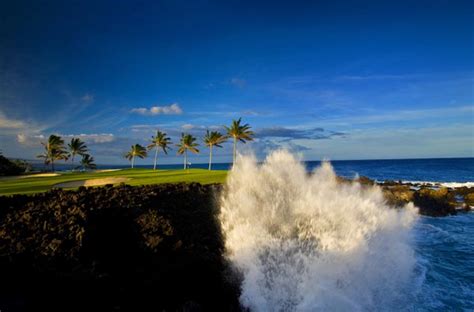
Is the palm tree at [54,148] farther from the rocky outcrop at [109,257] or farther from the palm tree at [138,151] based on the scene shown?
the rocky outcrop at [109,257]

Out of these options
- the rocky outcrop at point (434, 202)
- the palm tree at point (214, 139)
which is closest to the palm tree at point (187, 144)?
the palm tree at point (214, 139)

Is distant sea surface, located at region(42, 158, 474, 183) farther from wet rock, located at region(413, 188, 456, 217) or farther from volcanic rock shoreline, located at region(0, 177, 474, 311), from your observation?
volcanic rock shoreline, located at region(0, 177, 474, 311)

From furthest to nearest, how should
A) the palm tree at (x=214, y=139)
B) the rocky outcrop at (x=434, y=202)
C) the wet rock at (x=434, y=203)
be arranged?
the palm tree at (x=214, y=139) → the rocky outcrop at (x=434, y=202) → the wet rock at (x=434, y=203)

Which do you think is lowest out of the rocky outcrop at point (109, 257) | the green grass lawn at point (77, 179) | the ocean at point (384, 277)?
the ocean at point (384, 277)

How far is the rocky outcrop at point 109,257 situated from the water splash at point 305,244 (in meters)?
0.97

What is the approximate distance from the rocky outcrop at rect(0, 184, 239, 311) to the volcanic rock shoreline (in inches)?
0.7

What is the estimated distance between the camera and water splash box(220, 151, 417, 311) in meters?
8.02

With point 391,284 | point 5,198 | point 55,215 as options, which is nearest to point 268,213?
point 391,284

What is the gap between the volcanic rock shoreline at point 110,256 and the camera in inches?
240

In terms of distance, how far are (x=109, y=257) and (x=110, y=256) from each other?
0.19ft

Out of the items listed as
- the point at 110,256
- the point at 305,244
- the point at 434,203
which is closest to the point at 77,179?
the point at 110,256

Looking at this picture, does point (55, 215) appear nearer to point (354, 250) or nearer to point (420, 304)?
point (354, 250)

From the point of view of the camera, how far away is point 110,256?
779 centimetres

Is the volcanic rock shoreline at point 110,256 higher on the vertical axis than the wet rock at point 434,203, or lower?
higher
